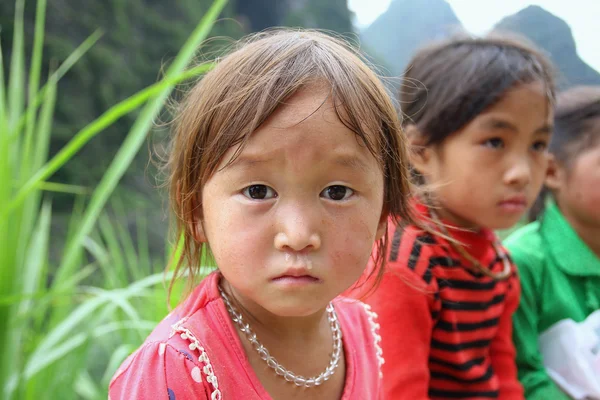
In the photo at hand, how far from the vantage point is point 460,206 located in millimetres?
1341

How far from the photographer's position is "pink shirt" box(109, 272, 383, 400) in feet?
2.63

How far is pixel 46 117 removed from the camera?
1755 millimetres

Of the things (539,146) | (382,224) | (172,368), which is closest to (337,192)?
(382,224)

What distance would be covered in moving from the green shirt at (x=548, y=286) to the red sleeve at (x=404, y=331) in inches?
20.0

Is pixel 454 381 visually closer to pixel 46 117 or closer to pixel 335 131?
pixel 335 131

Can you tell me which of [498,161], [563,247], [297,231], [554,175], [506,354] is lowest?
[506,354]

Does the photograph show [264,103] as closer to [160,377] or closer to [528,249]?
[160,377]

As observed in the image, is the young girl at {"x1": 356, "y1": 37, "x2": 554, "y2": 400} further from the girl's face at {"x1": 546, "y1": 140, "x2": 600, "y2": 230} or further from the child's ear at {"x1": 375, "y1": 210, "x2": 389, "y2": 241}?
the girl's face at {"x1": 546, "y1": 140, "x2": 600, "y2": 230}

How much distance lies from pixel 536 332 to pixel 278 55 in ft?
3.98

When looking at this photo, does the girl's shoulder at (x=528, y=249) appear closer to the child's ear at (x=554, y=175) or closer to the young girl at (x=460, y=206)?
the child's ear at (x=554, y=175)

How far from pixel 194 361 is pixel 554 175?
53.9 inches

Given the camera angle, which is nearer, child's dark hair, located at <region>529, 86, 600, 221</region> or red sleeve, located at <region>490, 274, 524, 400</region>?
red sleeve, located at <region>490, 274, 524, 400</region>

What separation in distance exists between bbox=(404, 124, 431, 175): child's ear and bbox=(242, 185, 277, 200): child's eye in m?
0.65

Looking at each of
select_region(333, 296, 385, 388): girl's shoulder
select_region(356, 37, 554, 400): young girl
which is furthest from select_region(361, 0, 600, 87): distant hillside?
select_region(333, 296, 385, 388): girl's shoulder
